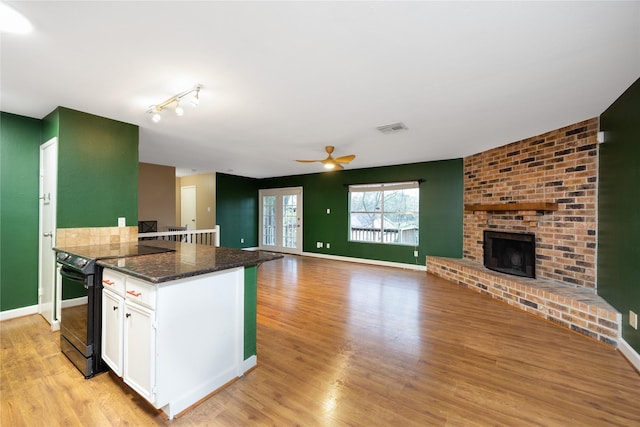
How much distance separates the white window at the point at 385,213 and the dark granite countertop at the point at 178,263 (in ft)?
14.4

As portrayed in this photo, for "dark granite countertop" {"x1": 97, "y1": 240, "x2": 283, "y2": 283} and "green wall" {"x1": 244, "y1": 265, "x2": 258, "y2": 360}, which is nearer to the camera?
"dark granite countertop" {"x1": 97, "y1": 240, "x2": 283, "y2": 283}

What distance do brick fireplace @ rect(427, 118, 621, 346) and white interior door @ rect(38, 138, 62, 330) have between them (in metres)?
5.30

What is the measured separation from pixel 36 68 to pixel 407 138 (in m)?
3.95

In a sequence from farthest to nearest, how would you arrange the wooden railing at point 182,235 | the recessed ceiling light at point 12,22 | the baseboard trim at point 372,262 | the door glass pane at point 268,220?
the door glass pane at point 268,220 < the baseboard trim at point 372,262 < the wooden railing at point 182,235 < the recessed ceiling light at point 12,22

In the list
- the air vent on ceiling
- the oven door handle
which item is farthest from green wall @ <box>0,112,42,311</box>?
the air vent on ceiling

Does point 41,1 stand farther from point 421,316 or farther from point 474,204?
point 474,204

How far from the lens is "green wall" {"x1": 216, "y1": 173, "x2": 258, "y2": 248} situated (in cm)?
762

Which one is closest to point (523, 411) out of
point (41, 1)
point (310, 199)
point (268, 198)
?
point (41, 1)

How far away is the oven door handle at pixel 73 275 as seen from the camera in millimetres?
2045

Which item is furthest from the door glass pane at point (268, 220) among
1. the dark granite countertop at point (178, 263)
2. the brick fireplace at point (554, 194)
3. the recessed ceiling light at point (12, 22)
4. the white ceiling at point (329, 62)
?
the recessed ceiling light at point (12, 22)

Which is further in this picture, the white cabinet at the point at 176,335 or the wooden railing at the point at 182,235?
the wooden railing at the point at 182,235

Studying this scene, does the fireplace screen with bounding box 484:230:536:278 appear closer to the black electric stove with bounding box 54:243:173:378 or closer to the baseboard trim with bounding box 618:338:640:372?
the baseboard trim with bounding box 618:338:640:372

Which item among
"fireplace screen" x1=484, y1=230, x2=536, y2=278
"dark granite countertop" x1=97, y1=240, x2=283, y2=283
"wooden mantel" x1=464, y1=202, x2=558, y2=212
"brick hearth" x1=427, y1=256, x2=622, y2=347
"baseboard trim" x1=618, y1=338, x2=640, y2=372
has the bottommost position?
"baseboard trim" x1=618, y1=338, x2=640, y2=372

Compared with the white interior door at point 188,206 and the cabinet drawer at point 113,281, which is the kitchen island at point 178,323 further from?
the white interior door at point 188,206
